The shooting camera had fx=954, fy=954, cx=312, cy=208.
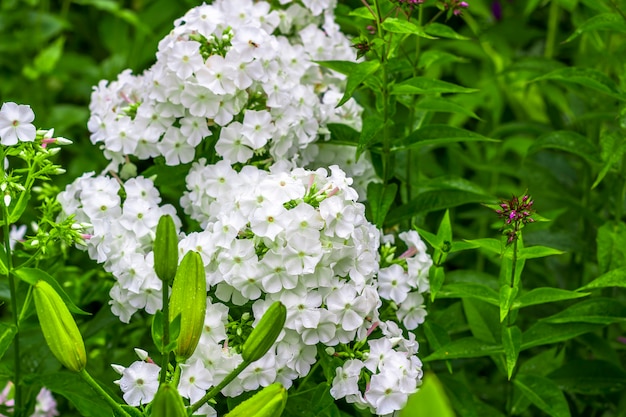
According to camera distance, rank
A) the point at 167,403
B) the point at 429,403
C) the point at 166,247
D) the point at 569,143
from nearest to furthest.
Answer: the point at 429,403 < the point at 167,403 < the point at 166,247 < the point at 569,143

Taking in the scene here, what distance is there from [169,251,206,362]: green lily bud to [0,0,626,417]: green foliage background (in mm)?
242

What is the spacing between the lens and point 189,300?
109 centimetres

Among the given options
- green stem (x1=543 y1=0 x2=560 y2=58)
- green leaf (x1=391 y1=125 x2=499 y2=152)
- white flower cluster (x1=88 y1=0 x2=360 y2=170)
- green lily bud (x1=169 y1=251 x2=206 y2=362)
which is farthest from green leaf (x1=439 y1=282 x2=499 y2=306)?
green stem (x1=543 y1=0 x2=560 y2=58)

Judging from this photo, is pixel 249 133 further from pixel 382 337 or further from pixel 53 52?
pixel 53 52

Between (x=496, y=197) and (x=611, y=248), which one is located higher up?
(x=611, y=248)

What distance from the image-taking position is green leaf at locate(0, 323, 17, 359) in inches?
50.9

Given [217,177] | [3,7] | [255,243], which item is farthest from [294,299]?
[3,7]

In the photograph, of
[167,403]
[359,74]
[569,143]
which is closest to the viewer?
[167,403]

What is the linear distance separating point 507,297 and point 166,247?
1.68ft

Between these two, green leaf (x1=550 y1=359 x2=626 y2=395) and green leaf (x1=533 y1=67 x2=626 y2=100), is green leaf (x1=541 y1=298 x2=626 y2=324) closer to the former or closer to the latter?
green leaf (x1=550 y1=359 x2=626 y2=395)

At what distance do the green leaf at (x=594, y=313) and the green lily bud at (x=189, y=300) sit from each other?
59 cm

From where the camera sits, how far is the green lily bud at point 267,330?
106 centimetres

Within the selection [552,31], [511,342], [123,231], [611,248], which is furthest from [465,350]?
[552,31]

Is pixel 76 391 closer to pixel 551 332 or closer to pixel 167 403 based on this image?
pixel 167 403
